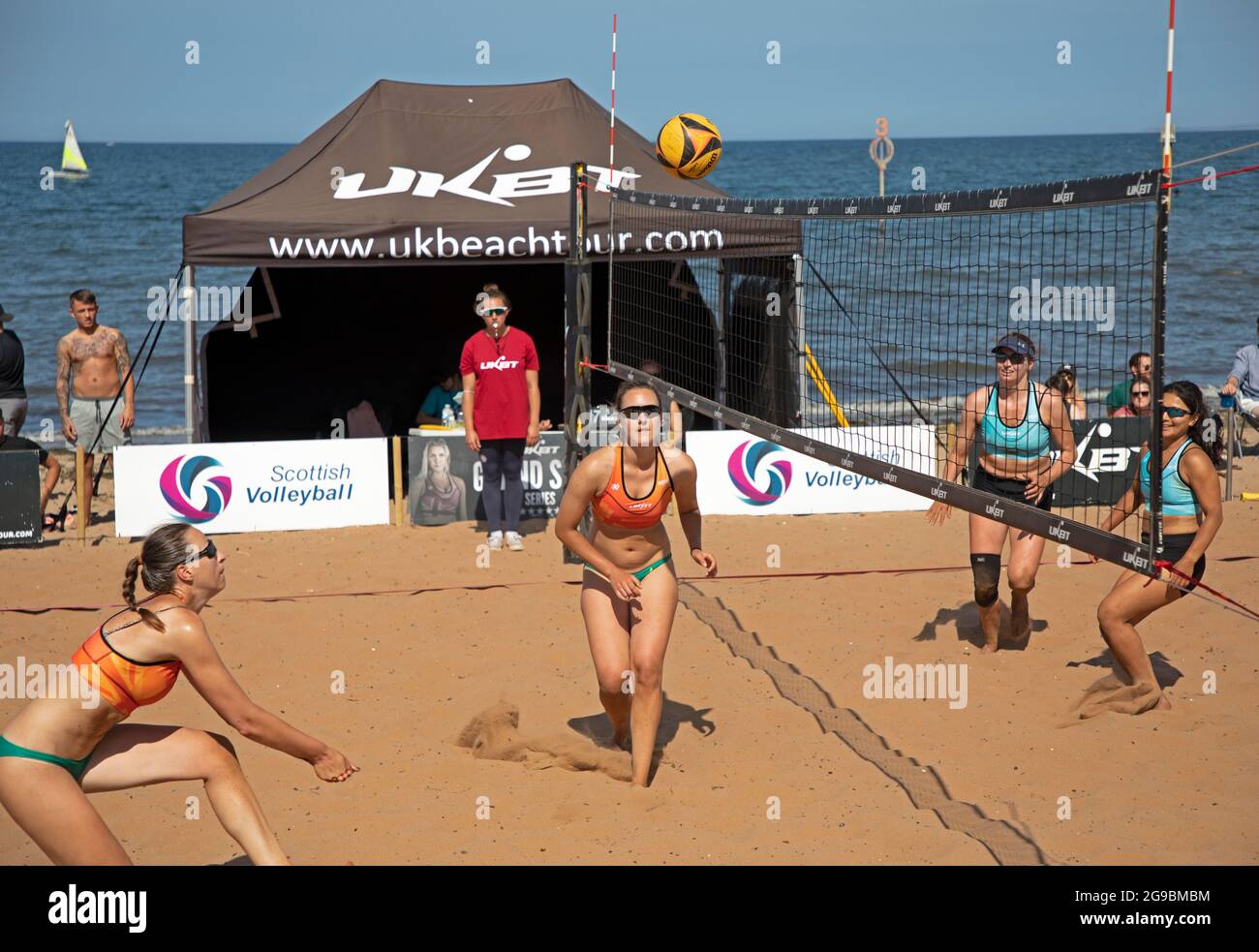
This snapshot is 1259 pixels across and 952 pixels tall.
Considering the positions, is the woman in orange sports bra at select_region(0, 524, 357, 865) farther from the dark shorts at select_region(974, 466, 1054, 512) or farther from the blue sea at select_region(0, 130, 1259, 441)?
the blue sea at select_region(0, 130, 1259, 441)

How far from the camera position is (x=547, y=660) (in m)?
7.09

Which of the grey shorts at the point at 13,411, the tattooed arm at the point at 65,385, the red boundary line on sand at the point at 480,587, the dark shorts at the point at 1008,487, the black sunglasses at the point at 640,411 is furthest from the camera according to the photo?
the tattooed arm at the point at 65,385

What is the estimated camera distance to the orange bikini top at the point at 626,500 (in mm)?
5418

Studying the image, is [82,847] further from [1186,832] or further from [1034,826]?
[1186,832]

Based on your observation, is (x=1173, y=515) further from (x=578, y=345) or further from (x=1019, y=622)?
(x=578, y=345)

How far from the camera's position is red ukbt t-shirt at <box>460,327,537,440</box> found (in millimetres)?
9406

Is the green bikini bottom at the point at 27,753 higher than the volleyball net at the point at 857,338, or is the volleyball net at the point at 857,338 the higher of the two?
the volleyball net at the point at 857,338

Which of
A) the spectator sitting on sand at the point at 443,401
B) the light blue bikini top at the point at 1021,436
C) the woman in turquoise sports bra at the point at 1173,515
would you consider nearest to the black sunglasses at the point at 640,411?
the woman in turquoise sports bra at the point at 1173,515

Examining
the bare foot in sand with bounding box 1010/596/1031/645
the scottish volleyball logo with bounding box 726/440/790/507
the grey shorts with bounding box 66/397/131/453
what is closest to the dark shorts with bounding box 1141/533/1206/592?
the bare foot in sand with bounding box 1010/596/1031/645

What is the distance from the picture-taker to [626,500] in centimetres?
542

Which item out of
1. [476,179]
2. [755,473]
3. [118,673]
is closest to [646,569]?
[118,673]

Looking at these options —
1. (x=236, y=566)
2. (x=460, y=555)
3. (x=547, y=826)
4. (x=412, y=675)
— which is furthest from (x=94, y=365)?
(x=547, y=826)

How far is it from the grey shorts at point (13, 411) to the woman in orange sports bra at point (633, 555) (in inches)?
260

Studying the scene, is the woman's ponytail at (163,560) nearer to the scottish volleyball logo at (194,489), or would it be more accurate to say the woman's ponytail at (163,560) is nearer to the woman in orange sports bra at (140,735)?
the woman in orange sports bra at (140,735)
